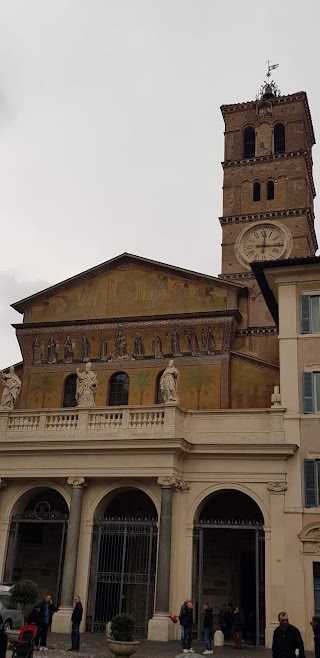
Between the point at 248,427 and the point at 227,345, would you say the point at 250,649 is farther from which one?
the point at 227,345

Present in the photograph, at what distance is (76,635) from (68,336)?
1601 centimetres

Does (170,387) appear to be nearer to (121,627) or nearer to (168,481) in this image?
(168,481)

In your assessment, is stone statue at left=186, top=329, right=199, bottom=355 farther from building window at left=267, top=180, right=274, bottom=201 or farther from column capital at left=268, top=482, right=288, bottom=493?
building window at left=267, top=180, right=274, bottom=201

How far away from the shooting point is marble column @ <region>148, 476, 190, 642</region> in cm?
1980

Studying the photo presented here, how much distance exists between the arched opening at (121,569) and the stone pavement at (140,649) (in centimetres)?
151

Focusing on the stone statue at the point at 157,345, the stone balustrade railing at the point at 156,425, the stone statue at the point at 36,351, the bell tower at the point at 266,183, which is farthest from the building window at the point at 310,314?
the bell tower at the point at 266,183

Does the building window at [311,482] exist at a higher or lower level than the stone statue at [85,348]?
lower

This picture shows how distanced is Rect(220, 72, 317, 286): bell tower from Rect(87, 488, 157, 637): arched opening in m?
21.3

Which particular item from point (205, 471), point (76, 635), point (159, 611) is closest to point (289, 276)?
point (205, 471)

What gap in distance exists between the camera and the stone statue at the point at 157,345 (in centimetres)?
2952

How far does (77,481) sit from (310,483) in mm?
7534

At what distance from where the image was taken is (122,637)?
48.3 ft

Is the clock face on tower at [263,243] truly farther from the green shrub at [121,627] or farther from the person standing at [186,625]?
the green shrub at [121,627]

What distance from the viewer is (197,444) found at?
22.2 m
